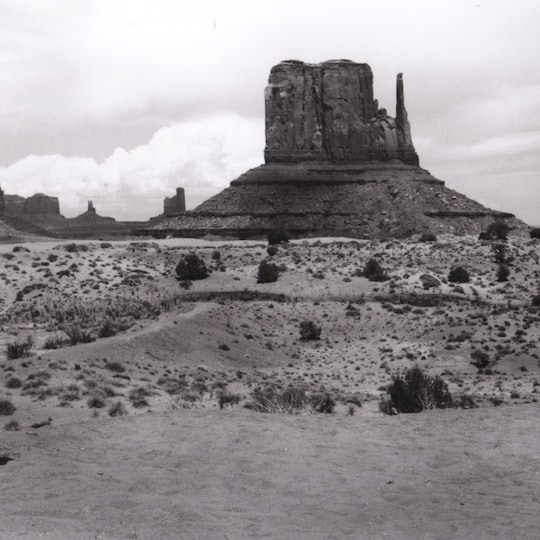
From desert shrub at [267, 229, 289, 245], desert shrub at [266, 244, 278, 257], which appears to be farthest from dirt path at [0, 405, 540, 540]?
desert shrub at [267, 229, 289, 245]

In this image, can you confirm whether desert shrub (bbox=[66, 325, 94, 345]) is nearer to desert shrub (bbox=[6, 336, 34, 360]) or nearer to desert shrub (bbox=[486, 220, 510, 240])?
desert shrub (bbox=[6, 336, 34, 360])

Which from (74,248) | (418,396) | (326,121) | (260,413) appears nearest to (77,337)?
(260,413)

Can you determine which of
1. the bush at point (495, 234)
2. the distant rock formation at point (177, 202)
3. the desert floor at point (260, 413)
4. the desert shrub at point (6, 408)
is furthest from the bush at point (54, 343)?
the distant rock formation at point (177, 202)

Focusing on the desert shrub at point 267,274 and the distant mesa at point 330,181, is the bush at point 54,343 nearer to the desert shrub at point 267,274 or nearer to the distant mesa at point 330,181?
the desert shrub at point 267,274

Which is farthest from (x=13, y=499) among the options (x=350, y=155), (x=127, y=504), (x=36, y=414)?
(x=350, y=155)

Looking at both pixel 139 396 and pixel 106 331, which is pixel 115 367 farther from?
pixel 106 331
